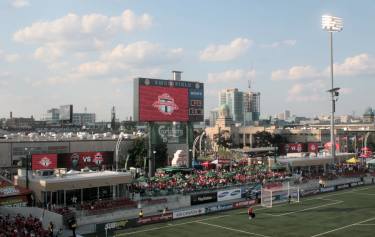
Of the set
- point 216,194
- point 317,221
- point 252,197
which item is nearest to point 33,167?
point 216,194

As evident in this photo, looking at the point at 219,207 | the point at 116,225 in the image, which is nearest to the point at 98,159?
the point at 219,207

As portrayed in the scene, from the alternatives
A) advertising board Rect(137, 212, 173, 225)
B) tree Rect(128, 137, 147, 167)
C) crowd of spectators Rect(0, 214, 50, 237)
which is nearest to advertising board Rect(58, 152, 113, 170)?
tree Rect(128, 137, 147, 167)

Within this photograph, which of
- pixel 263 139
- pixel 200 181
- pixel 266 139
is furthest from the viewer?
pixel 263 139

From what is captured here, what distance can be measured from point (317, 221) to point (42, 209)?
24.0 metres

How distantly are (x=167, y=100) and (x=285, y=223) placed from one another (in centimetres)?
2903

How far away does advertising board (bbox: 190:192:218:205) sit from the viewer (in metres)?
48.7

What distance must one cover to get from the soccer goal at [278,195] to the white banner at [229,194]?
9.98ft

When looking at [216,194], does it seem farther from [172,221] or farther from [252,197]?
[172,221]

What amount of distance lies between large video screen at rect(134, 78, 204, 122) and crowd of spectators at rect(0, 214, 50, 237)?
28082mm

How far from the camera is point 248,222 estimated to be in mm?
40812

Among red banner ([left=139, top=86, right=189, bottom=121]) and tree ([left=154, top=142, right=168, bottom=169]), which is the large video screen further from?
tree ([left=154, top=142, right=168, bottom=169])

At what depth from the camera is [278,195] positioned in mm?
52250

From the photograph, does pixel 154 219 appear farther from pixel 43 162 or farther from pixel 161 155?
pixel 161 155

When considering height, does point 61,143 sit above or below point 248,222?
above
